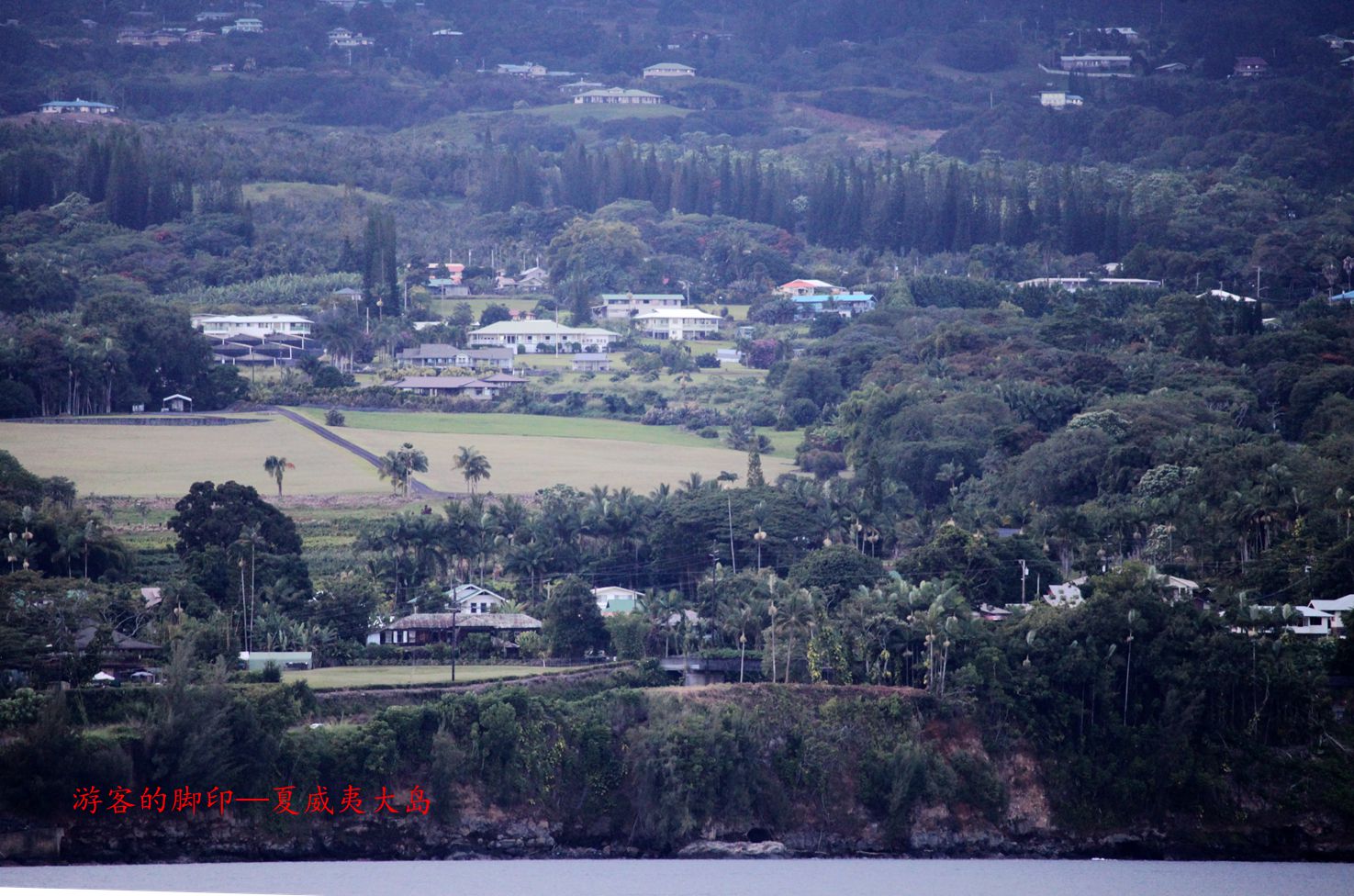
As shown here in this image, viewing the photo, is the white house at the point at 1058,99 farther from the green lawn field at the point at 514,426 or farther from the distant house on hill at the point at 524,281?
the green lawn field at the point at 514,426

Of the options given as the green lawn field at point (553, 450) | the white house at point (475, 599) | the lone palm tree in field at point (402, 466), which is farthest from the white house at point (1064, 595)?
the lone palm tree in field at point (402, 466)

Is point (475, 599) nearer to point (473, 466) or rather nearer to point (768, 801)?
point (473, 466)

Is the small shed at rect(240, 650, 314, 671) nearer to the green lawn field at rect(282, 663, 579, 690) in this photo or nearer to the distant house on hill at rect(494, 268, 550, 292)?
the green lawn field at rect(282, 663, 579, 690)

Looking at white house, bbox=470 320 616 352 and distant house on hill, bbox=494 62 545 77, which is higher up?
distant house on hill, bbox=494 62 545 77

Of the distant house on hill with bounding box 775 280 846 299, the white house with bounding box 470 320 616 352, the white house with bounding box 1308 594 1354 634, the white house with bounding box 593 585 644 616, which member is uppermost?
the distant house on hill with bounding box 775 280 846 299

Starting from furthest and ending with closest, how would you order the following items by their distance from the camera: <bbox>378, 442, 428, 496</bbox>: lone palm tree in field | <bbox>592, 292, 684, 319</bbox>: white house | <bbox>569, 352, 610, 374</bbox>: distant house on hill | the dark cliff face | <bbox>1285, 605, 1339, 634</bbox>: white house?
<bbox>592, 292, 684, 319</bbox>: white house < <bbox>569, 352, 610, 374</bbox>: distant house on hill < <bbox>378, 442, 428, 496</bbox>: lone palm tree in field < <bbox>1285, 605, 1339, 634</bbox>: white house < the dark cliff face

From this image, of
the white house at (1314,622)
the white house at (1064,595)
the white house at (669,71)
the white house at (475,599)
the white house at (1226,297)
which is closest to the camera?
the white house at (1314,622)

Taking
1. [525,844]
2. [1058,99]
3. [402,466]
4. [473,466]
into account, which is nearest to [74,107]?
[1058,99]

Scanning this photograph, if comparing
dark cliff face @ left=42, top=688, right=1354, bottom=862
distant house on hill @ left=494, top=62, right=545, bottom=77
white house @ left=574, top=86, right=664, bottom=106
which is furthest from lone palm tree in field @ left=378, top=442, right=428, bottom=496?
distant house on hill @ left=494, top=62, right=545, bottom=77
